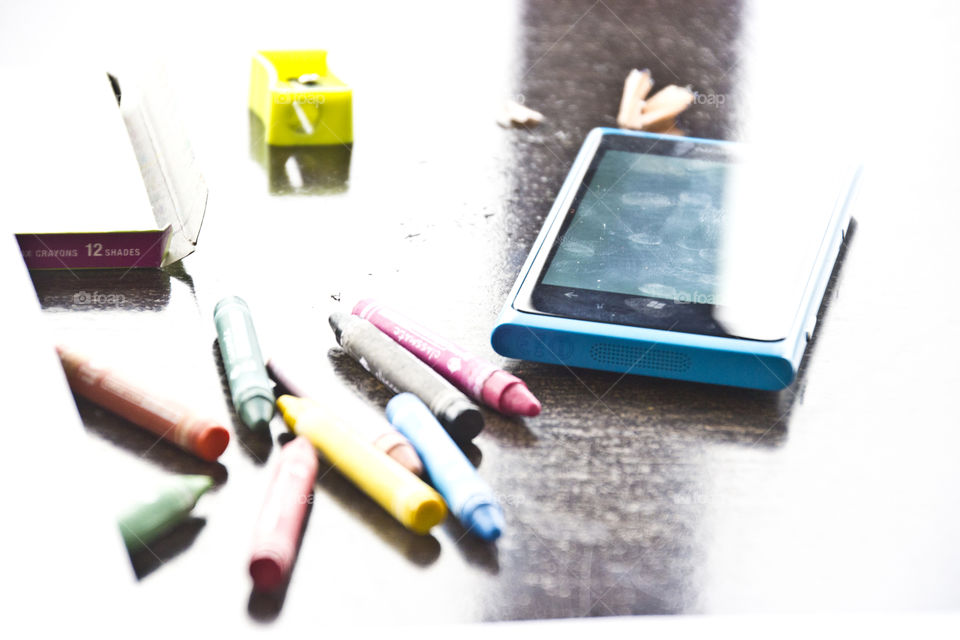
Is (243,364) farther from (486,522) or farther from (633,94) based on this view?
(633,94)

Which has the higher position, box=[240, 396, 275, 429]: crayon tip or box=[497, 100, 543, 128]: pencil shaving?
box=[240, 396, 275, 429]: crayon tip

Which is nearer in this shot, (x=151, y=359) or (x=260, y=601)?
(x=260, y=601)

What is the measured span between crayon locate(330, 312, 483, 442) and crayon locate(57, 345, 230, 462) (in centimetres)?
12

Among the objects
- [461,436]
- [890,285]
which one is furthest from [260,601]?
[890,285]

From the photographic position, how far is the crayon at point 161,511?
1.82 feet

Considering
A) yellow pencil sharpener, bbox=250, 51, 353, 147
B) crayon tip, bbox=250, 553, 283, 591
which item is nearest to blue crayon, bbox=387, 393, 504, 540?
crayon tip, bbox=250, 553, 283, 591

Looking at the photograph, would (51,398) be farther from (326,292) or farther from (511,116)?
(511,116)

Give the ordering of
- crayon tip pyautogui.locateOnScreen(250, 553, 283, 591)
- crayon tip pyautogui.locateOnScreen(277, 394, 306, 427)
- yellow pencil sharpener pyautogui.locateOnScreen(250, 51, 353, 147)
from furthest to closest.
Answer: yellow pencil sharpener pyautogui.locateOnScreen(250, 51, 353, 147), crayon tip pyautogui.locateOnScreen(277, 394, 306, 427), crayon tip pyautogui.locateOnScreen(250, 553, 283, 591)

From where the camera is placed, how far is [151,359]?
733mm

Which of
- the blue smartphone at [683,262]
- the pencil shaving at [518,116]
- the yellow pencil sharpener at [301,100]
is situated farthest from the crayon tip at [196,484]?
the pencil shaving at [518,116]

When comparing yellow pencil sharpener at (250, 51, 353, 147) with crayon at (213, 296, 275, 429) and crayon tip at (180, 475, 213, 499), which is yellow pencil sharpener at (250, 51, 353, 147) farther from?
crayon tip at (180, 475, 213, 499)

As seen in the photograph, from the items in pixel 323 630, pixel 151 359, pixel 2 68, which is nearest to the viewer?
pixel 323 630

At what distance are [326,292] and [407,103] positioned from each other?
1.54ft

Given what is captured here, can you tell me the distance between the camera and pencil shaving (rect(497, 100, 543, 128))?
3.84 feet
